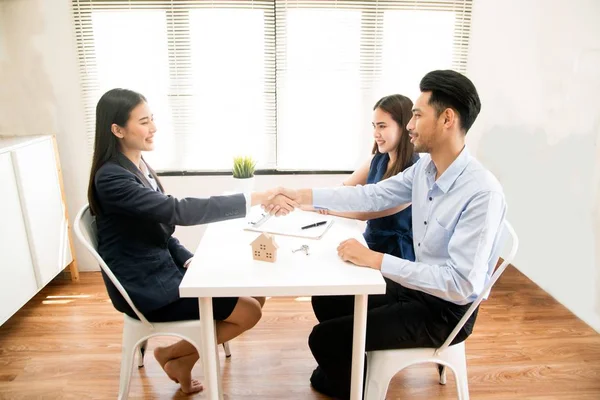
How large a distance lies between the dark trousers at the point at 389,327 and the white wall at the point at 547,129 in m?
1.30

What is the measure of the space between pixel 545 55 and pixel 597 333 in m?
1.57

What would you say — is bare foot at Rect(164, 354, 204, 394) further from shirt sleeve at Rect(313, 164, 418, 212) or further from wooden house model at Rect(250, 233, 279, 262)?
shirt sleeve at Rect(313, 164, 418, 212)

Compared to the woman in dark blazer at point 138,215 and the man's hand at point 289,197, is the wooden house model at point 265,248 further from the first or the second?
the man's hand at point 289,197

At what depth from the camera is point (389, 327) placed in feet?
5.04

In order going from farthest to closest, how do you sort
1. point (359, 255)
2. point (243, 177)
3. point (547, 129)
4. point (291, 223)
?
point (547, 129), point (243, 177), point (291, 223), point (359, 255)

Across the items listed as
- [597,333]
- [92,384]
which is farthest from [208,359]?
[597,333]

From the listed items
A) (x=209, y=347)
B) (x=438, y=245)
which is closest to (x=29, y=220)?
(x=209, y=347)

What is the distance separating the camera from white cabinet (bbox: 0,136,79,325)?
2.33 m

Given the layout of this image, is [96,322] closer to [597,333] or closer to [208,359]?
[208,359]

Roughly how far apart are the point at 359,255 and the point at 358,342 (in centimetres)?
28

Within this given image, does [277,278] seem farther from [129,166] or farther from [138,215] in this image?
[129,166]

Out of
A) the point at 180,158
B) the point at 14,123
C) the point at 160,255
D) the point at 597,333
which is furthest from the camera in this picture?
the point at 180,158

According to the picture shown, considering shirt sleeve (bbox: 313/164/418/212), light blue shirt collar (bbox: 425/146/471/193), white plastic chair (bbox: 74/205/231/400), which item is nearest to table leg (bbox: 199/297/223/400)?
white plastic chair (bbox: 74/205/231/400)

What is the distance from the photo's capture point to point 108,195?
160 centimetres
